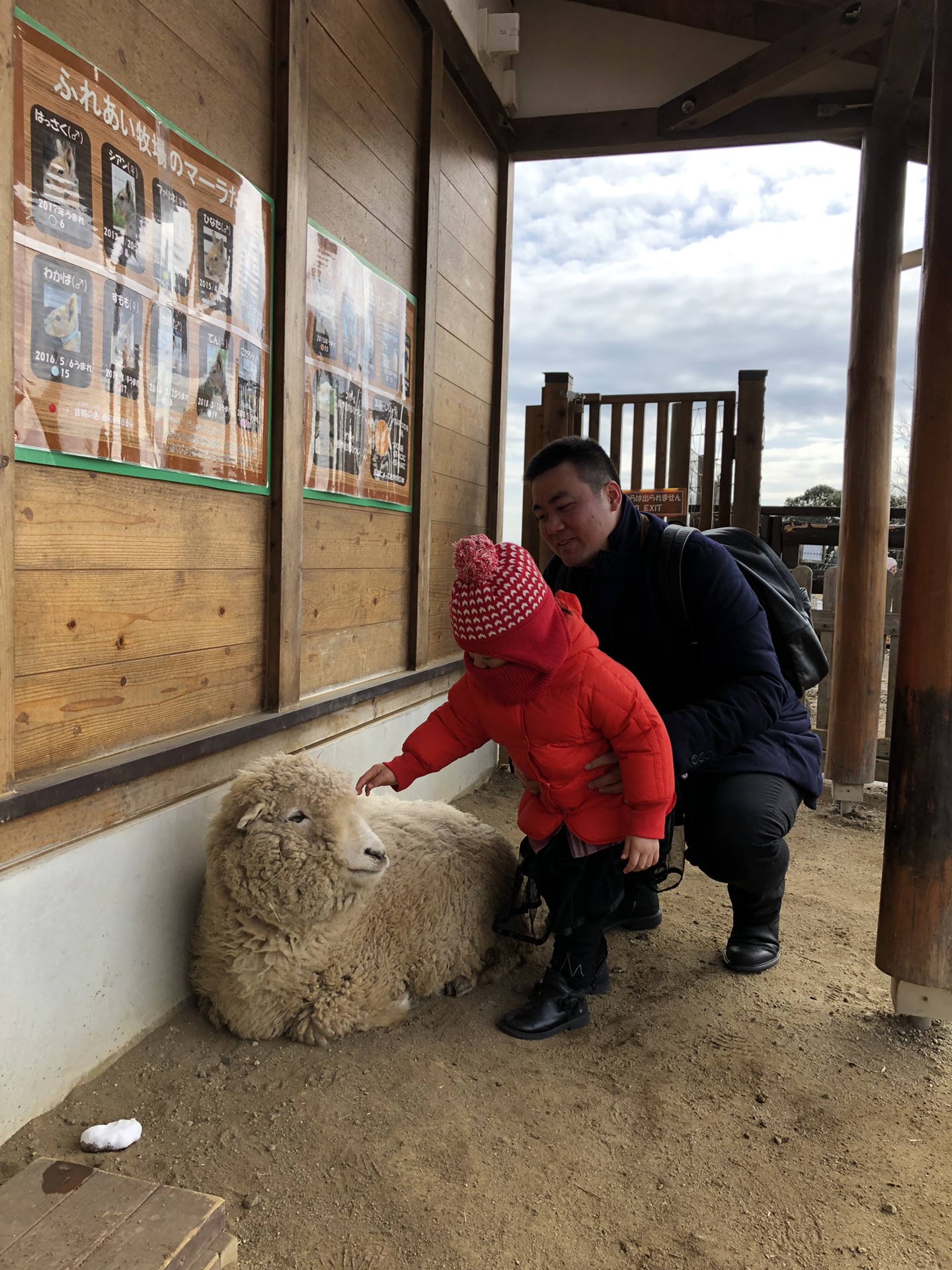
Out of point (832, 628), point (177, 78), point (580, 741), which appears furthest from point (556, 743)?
point (832, 628)

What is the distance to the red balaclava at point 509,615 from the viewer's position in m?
2.25

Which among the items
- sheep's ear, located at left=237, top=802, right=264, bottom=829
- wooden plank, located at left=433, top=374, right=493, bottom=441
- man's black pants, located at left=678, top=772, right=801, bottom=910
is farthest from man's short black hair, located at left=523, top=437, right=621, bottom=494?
wooden plank, located at left=433, top=374, right=493, bottom=441

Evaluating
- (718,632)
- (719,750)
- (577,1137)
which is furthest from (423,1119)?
(718,632)

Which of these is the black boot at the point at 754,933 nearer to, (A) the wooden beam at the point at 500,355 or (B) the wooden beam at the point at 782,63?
(A) the wooden beam at the point at 500,355

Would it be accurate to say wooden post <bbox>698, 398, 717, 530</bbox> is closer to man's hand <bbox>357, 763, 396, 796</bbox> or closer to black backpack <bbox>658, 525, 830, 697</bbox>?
black backpack <bbox>658, 525, 830, 697</bbox>

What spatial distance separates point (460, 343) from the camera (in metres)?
5.14

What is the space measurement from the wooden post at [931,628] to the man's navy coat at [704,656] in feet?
1.44

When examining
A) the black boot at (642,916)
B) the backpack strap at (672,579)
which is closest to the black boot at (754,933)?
the black boot at (642,916)

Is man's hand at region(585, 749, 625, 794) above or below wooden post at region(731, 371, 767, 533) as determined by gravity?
below

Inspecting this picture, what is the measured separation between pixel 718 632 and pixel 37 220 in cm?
221

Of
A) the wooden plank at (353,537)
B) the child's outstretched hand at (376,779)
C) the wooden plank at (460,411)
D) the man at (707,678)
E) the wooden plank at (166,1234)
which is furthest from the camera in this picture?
the wooden plank at (460,411)

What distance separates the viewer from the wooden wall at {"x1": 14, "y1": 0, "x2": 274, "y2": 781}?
6.66 feet

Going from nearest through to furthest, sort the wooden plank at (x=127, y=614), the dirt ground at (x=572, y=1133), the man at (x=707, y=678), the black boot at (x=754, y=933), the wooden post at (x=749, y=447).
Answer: the dirt ground at (x=572, y=1133), the wooden plank at (x=127, y=614), the man at (x=707, y=678), the black boot at (x=754, y=933), the wooden post at (x=749, y=447)

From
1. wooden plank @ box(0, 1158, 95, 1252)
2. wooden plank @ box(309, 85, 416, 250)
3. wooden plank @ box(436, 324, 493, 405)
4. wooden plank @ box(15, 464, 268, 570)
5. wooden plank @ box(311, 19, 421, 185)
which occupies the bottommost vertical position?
wooden plank @ box(0, 1158, 95, 1252)
